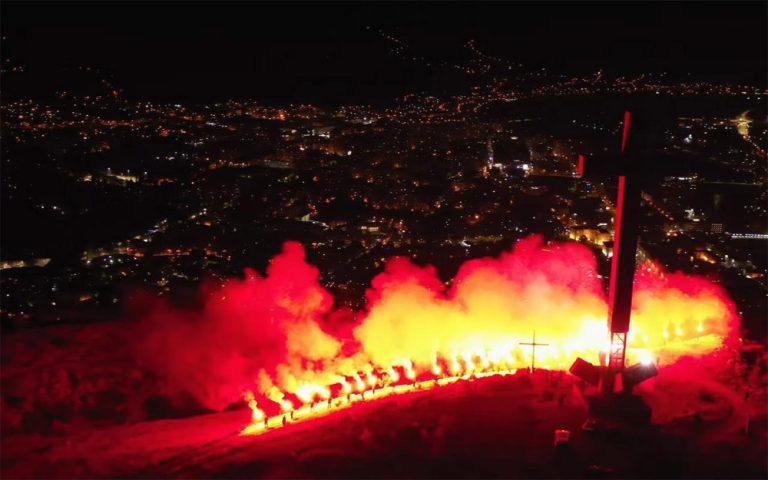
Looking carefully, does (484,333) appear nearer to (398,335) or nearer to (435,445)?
(398,335)

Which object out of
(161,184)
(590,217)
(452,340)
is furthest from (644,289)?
(161,184)

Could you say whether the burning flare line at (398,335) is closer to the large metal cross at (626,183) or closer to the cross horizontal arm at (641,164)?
the large metal cross at (626,183)

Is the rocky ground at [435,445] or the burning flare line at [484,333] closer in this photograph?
the rocky ground at [435,445]

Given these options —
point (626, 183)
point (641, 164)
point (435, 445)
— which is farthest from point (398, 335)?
point (641, 164)

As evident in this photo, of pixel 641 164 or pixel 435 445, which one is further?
pixel 641 164

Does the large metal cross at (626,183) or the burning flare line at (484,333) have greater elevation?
the large metal cross at (626,183)

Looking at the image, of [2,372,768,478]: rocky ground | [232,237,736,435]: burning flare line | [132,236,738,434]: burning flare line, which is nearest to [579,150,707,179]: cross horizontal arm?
[232,237,736,435]: burning flare line

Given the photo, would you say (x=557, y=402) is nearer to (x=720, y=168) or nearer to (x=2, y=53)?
(x=720, y=168)

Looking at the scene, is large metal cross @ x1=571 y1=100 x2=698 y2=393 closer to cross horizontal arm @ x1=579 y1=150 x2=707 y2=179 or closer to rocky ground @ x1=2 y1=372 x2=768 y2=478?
cross horizontal arm @ x1=579 y1=150 x2=707 y2=179

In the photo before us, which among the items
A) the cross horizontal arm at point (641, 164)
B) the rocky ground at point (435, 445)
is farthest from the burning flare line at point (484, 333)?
the cross horizontal arm at point (641, 164)

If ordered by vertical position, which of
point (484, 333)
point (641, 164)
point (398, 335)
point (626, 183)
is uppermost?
point (641, 164)

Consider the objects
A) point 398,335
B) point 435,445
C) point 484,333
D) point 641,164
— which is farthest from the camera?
point 484,333
